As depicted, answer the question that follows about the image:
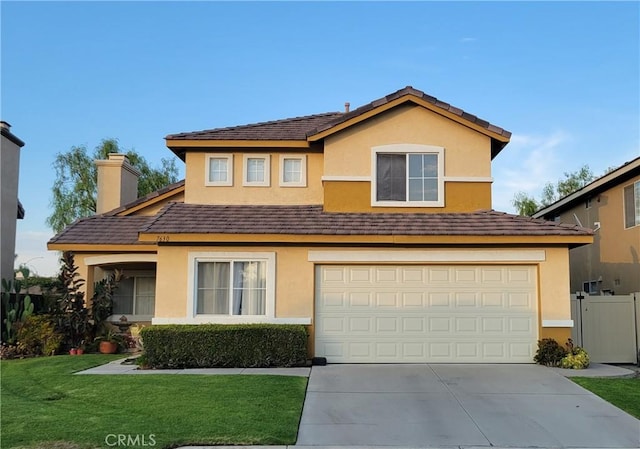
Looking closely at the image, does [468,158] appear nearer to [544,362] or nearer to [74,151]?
[544,362]

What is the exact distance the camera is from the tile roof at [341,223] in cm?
1364

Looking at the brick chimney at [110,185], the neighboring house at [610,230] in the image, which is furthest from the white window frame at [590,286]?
the brick chimney at [110,185]

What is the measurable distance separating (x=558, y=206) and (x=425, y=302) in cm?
1090

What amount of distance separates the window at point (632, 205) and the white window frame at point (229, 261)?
10.3 m

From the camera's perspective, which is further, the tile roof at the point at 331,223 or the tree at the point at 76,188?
the tree at the point at 76,188

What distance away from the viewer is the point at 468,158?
15195mm

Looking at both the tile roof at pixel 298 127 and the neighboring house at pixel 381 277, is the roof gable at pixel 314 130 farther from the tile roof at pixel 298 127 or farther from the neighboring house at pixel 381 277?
the neighboring house at pixel 381 277

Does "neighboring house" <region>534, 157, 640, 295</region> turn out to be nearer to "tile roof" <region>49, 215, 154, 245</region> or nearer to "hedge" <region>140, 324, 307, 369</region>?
"hedge" <region>140, 324, 307, 369</region>

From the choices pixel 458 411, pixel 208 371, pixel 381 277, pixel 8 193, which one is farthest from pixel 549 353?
pixel 8 193

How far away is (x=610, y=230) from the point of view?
1825 centimetres

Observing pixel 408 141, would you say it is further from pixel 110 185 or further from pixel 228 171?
pixel 110 185

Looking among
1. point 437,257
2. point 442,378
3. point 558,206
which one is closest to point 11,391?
point 442,378

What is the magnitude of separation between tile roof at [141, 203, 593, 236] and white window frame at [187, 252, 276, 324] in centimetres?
60

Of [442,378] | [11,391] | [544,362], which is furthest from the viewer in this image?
[544,362]
